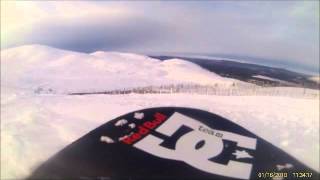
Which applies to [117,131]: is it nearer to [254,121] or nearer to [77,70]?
[77,70]

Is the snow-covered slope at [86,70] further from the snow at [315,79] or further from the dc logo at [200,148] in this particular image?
the snow at [315,79]

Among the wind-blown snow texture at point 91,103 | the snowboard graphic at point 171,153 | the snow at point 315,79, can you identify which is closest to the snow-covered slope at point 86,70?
the wind-blown snow texture at point 91,103

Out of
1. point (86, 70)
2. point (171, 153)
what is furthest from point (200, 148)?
point (86, 70)

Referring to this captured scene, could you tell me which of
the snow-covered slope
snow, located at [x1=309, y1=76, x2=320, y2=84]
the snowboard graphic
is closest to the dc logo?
the snowboard graphic

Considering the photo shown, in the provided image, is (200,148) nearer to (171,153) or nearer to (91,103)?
(171,153)

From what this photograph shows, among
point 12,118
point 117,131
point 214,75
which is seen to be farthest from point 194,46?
point 12,118
